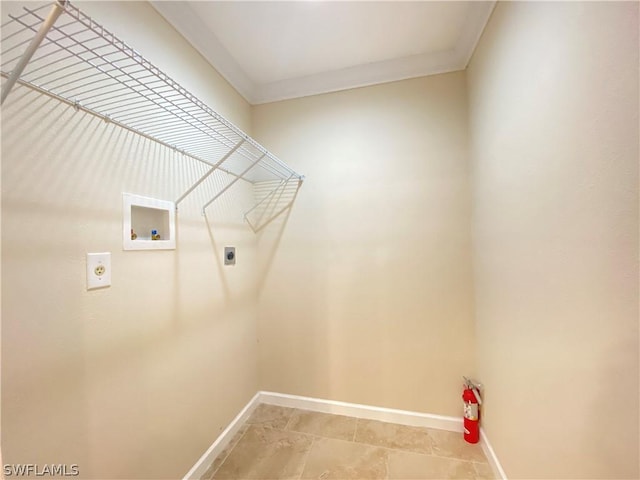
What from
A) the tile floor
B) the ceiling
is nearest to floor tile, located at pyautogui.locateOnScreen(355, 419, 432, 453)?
the tile floor

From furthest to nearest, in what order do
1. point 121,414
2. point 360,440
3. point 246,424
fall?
point 246,424 < point 360,440 < point 121,414

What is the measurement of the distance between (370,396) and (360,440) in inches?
Result: 11.0

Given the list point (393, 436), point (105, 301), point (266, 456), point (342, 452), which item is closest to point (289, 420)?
point (266, 456)

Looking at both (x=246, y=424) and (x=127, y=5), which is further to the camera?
(x=246, y=424)

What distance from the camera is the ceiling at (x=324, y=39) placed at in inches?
52.0

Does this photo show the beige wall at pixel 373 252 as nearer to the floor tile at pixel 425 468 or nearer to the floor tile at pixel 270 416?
the floor tile at pixel 270 416

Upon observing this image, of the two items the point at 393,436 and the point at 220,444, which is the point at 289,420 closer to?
the point at 220,444

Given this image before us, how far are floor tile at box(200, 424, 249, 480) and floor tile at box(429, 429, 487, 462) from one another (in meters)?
1.21

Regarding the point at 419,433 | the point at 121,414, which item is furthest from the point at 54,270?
the point at 419,433

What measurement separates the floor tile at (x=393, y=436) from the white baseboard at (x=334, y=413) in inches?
1.7

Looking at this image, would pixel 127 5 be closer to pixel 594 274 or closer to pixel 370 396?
pixel 594 274

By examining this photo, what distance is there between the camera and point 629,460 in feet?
1.98

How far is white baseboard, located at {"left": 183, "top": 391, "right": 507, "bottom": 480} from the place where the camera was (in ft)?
4.58

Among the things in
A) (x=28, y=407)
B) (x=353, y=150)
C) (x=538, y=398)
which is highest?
(x=353, y=150)
